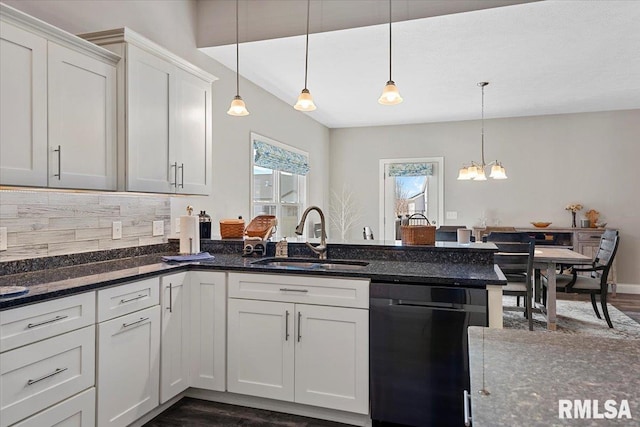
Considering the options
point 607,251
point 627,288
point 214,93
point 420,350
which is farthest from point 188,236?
point 627,288

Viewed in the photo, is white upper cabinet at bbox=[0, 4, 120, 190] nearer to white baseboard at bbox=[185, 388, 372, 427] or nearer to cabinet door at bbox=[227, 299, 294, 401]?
cabinet door at bbox=[227, 299, 294, 401]

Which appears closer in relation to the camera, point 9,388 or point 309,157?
point 9,388

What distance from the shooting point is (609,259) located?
4.12 m

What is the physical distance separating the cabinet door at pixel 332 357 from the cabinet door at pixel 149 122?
1.22 meters

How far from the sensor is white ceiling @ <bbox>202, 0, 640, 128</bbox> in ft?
10.4

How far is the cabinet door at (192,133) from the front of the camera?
2.84 meters

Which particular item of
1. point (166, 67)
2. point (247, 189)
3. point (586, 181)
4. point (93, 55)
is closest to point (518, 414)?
point (93, 55)

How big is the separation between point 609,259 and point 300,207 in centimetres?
380

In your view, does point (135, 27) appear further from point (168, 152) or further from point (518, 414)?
point (518, 414)

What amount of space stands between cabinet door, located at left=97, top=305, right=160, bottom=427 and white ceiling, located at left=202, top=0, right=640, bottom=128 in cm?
252

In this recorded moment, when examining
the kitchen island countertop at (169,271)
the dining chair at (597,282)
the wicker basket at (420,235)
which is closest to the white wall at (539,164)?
the dining chair at (597,282)

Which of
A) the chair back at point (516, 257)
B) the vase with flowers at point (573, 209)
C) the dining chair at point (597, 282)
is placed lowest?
the dining chair at point (597, 282)

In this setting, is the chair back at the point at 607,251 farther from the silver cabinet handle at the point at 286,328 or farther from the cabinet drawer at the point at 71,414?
the cabinet drawer at the point at 71,414

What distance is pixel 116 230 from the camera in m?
2.77
